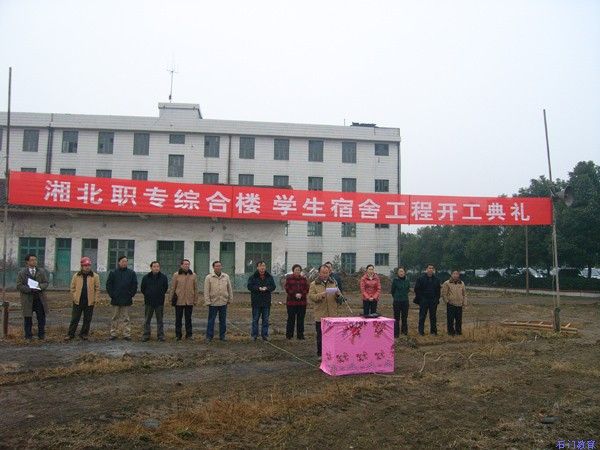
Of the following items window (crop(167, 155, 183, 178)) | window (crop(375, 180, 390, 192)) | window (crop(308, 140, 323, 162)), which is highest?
window (crop(308, 140, 323, 162))

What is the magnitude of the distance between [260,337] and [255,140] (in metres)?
27.9

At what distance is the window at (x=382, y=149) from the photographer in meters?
37.6

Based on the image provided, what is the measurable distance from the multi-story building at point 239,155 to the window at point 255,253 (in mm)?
9684

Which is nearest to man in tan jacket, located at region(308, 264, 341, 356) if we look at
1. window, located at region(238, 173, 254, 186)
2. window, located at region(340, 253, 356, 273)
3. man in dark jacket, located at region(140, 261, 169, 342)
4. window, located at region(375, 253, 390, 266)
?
man in dark jacket, located at region(140, 261, 169, 342)

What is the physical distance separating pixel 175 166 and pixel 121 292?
2742cm

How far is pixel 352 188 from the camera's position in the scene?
3684 centimetres

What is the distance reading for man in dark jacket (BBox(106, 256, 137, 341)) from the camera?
940cm

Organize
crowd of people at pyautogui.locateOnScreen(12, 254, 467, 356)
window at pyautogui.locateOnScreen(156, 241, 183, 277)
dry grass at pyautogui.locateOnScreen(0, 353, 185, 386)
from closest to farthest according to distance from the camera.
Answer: dry grass at pyautogui.locateOnScreen(0, 353, 185, 386) → crowd of people at pyautogui.locateOnScreen(12, 254, 467, 356) → window at pyautogui.locateOnScreen(156, 241, 183, 277)

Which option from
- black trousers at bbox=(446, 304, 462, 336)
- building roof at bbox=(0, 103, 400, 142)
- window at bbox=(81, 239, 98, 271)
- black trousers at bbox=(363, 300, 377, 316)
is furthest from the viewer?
building roof at bbox=(0, 103, 400, 142)

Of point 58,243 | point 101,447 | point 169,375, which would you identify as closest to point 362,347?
point 169,375

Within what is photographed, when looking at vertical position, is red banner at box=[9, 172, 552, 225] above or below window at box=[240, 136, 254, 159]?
below

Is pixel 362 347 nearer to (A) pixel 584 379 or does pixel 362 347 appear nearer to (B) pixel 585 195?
(A) pixel 584 379

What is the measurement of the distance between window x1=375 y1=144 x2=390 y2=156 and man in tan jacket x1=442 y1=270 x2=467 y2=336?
1093 inches

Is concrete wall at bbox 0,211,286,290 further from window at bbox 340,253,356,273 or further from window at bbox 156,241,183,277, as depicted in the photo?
window at bbox 340,253,356,273
